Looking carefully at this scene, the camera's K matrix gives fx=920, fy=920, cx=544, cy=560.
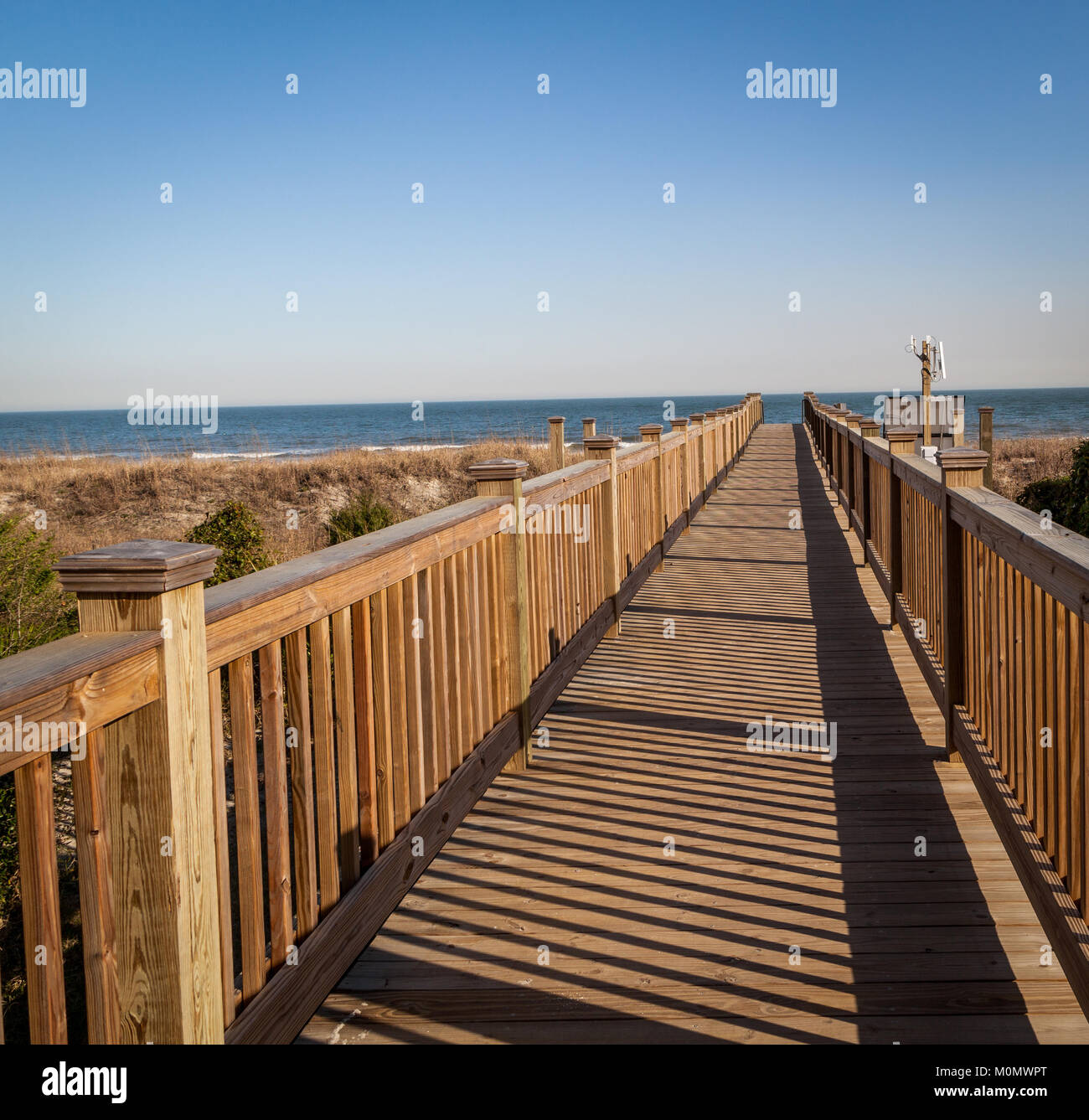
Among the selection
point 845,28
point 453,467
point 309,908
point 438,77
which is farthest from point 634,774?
point 453,467

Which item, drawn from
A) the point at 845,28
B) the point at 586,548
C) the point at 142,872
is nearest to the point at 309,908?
the point at 142,872

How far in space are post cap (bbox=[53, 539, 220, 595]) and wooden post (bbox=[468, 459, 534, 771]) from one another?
2.62 m

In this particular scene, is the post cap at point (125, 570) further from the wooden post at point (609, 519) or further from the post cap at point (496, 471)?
the wooden post at point (609, 519)

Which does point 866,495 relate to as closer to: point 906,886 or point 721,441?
point 906,886

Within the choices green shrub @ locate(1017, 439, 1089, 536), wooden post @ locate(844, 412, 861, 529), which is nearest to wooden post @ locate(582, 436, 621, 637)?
green shrub @ locate(1017, 439, 1089, 536)

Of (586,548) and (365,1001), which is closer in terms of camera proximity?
(365,1001)

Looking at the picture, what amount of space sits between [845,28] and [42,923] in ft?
78.4

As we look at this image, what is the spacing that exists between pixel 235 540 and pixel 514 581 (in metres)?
4.44
